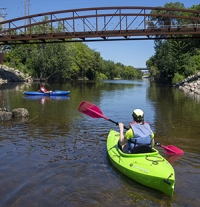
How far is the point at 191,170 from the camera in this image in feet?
22.3

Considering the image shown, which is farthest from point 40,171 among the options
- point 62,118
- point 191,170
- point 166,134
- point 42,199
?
point 62,118

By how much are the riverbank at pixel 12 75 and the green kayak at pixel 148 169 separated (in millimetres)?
48661

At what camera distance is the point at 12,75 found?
178 ft

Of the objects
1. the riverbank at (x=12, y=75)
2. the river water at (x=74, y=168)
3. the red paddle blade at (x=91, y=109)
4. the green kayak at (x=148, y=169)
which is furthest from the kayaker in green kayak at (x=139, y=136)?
the riverbank at (x=12, y=75)

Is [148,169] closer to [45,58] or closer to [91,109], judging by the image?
[91,109]

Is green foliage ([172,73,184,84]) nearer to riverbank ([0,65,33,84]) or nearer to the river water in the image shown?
riverbank ([0,65,33,84])

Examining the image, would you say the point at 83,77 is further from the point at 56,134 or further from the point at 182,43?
the point at 56,134

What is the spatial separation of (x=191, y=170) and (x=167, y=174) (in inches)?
74.7

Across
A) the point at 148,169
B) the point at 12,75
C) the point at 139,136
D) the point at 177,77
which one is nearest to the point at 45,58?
the point at 12,75

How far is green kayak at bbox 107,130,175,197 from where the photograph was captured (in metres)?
5.20

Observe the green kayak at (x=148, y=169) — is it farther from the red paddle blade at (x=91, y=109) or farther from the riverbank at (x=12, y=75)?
the riverbank at (x=12, y=75)

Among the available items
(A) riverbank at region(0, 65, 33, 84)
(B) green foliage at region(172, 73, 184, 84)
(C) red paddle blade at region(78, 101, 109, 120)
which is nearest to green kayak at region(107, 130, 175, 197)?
(C) red paddle blade at region(78, 101, 109, 120)

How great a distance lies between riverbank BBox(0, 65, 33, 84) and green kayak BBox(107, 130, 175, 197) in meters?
48.7

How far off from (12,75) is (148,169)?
52584mm
